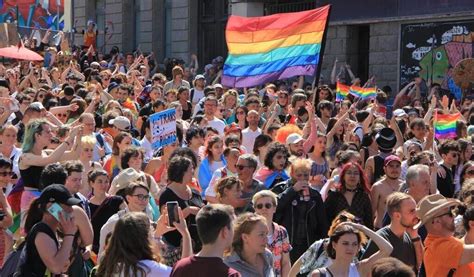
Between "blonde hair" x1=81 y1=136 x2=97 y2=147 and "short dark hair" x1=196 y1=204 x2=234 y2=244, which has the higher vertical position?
"blonde hair" x1=81 y1=136 x2=97 y2=147

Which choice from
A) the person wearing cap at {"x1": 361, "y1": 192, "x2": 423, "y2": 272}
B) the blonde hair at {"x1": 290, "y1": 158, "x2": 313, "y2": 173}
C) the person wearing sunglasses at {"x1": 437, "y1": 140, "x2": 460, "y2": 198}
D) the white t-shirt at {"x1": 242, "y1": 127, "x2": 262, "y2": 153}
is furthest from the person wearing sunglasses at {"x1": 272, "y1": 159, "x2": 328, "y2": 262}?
the white t-shirt at {"x1": 242, "y1": 127, "x2": 262, "y2": 153}

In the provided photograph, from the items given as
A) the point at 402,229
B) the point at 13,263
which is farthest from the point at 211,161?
the point at 13,263

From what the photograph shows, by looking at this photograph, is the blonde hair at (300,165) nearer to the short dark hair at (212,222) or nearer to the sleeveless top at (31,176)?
the sleeveless top at (31,176)

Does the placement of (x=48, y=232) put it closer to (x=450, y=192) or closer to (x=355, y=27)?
(x=450, y=192)

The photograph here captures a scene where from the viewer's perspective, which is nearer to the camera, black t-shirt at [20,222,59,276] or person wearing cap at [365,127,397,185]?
black t-shirt at [20,222,59,276]

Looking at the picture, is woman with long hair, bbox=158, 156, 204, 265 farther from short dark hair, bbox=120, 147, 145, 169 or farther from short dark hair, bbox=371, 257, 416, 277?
short dark hair, bbox=371, 257, 416, 277

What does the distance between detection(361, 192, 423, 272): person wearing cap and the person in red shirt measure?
1.84 m

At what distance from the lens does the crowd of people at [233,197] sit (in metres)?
6.47

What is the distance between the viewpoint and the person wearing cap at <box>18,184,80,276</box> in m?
6.45

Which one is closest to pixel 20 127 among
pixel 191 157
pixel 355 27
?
pixel 191 157

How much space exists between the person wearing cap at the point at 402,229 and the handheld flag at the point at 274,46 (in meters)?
6.74

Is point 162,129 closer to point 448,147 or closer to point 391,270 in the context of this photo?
point 448,147

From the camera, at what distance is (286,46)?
1516cm

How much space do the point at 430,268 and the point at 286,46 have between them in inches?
336
